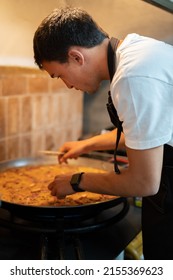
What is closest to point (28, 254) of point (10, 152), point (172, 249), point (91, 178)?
point (91, 178)

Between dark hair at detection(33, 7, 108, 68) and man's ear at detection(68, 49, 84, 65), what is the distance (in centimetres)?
1

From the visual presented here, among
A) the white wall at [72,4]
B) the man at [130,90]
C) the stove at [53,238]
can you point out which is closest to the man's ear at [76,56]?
the man at [130,90]

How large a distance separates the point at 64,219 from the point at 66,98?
47.8 inches

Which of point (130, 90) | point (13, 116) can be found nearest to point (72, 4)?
point (130, 90)

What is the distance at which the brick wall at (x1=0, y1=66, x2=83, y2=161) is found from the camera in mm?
1740

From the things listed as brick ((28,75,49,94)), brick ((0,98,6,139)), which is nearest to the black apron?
brick ((0,98,6,139))

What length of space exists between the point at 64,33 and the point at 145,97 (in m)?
0.30

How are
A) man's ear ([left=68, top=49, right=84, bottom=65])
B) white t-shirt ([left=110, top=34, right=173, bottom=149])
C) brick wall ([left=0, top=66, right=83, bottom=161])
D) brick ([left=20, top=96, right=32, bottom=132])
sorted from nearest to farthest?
white t-shirt ([left=110, top=34, right=173, bottom=149]) → man's ear ([left=68, top=49, right=84, bottom=65]) → brick wall ([left=0, top=66, right=83, bottom=161]) → brick ([left=20, top=96, right=32, bottom=132])

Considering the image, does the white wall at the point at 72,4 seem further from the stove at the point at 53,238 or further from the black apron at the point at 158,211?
the stove at the point at 53,238

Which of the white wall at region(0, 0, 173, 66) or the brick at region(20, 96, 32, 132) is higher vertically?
the white wall at region(0, 0, 173, 66)

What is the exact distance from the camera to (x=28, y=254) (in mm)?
1139

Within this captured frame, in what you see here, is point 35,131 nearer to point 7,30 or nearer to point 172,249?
point 7,30

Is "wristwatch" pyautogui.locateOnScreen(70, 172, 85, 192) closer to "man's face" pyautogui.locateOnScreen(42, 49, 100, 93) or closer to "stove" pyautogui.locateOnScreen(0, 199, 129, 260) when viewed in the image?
"stove" pyautogui.locateOnScreen(0, 199, 129, 260)

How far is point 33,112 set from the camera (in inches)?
→ 76.0
